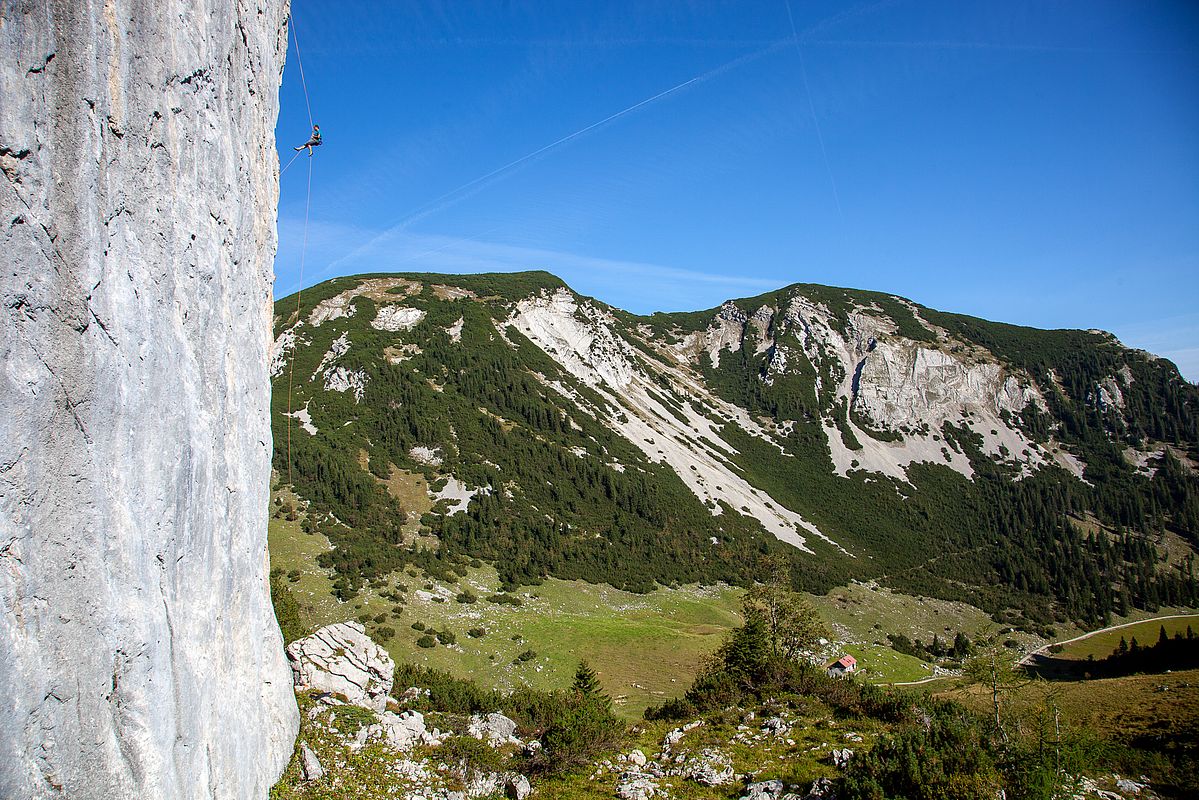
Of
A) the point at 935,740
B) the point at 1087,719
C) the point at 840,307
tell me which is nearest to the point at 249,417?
the point at 935,740

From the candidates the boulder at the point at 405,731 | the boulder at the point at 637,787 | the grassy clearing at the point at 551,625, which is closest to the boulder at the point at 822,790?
the boulder at the point at 637,787

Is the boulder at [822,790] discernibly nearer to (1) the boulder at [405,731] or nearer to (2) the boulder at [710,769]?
(2) the boulder at [710,769]

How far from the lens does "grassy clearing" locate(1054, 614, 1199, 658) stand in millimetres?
64081

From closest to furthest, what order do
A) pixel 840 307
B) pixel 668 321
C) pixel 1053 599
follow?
pixel 1053 599 < pixel 840 307 < pixel 668 321

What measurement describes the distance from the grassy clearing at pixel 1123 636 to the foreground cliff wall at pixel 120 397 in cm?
8129

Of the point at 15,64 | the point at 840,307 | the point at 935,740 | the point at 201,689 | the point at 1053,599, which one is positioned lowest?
the point at 1053,599

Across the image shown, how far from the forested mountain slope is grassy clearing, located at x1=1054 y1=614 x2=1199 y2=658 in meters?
5.10

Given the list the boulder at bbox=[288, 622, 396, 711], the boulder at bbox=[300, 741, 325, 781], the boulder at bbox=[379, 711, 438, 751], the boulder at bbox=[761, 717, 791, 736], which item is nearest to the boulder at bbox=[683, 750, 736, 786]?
the boulder at bbox=[761, 717, 791, 736]

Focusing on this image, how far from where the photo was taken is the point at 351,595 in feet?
131

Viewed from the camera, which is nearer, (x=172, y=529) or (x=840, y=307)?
(x=172, y=529)

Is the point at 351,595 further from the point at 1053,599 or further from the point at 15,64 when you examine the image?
the point at 1053,599

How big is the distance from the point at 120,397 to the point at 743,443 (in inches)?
4811

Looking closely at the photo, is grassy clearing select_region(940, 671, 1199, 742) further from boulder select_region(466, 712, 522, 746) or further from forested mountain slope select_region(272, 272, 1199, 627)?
forested mountain slope select_region(272, 272, 1199, 627)

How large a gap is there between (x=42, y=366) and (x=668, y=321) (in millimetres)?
190182
